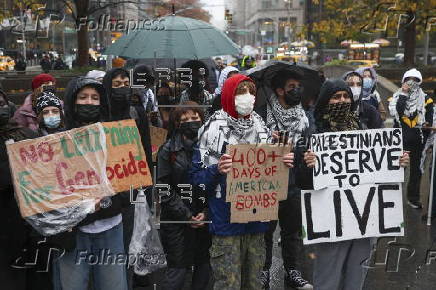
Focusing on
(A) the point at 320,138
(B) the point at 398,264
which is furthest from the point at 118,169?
(B) the point at 398,264

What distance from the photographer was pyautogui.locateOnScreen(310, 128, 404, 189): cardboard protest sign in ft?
12.7

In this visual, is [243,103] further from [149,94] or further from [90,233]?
[149,94]

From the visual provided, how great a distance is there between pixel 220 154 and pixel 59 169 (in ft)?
3.59

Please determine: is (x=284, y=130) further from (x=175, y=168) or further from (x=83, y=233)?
(x=83, y=233)

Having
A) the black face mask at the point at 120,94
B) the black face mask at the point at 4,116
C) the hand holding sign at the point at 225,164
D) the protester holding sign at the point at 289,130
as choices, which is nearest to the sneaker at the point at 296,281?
the protester holding sign at the point at 289,130

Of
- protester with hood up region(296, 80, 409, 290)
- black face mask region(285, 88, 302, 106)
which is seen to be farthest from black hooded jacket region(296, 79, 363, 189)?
black face mask region(285, 88, 302, 106)

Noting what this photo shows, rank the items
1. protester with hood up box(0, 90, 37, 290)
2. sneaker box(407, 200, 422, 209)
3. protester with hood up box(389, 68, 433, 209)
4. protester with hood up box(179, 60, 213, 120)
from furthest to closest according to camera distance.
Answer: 1. sneaker box(407, 200, 422, 209)
2. protester with hood up box(389, 68, 433, 209)
3. protester with hood up box(179, 60, 213, 120)
4. protester with hood up box(0, 90, 37, 290)

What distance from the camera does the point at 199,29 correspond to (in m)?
7.27

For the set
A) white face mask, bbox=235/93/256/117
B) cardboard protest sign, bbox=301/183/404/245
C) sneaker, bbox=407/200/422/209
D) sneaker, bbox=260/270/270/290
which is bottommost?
sneaker, bbox=407/200/422/209

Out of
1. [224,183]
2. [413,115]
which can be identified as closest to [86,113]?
[224,183]

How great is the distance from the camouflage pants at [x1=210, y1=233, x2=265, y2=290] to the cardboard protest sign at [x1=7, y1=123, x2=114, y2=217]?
854 mm

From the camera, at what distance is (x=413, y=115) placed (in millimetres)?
7277

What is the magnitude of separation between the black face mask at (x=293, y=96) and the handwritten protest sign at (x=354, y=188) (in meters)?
0.92

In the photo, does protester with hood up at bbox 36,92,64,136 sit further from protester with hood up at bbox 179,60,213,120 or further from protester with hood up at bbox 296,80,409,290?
protester with hood up at bbox 179,60,213,120
